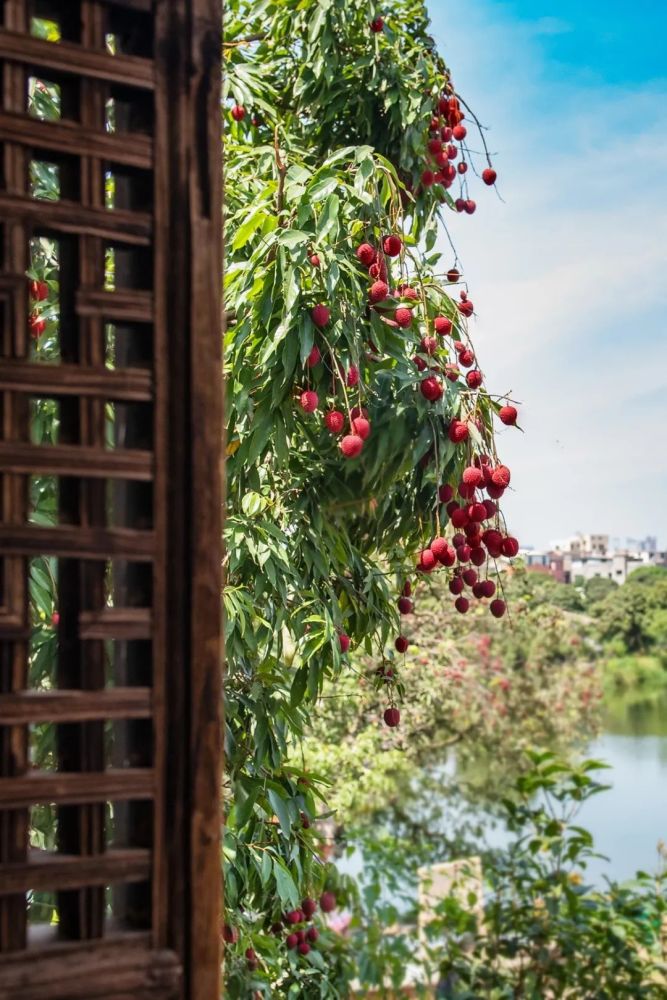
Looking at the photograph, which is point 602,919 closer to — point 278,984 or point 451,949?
point 451,949

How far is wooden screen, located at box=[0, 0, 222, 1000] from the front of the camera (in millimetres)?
506

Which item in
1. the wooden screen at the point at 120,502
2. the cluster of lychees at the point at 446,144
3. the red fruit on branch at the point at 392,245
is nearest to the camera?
the wooden screen at the point at 120,502

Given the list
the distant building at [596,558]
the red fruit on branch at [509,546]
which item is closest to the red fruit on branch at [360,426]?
the red fruit on branch at [509,546]

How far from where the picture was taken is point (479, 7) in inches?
203

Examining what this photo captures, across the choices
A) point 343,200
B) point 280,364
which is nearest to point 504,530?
point 280,364

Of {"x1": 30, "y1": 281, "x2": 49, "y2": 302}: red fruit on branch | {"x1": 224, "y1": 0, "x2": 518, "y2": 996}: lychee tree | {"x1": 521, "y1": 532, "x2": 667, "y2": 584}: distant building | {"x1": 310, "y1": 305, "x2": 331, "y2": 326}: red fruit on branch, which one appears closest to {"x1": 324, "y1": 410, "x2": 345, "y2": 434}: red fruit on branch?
{"x1": 224, "y1": 0, "x2": 518, "y2": 996}: lychee tree

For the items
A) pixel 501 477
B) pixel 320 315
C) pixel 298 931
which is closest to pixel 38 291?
pixel 320 315

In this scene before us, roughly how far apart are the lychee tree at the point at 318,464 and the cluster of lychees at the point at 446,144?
0.20 meters

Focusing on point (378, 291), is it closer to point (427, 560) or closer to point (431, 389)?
point (431, 389)

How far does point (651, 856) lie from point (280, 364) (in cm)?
368

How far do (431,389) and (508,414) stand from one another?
12 cm

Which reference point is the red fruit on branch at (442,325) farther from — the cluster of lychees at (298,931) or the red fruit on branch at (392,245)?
the cluster of lychees at (298,931)

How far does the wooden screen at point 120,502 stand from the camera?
1.66 ft

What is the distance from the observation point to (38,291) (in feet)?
4.03
